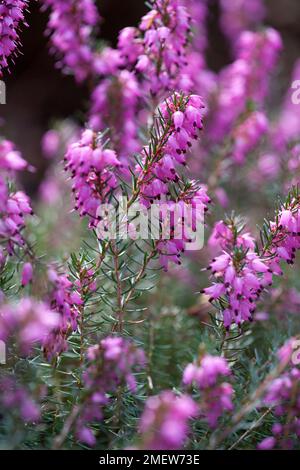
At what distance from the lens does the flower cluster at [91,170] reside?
2734mm

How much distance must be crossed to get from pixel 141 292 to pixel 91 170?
81cm

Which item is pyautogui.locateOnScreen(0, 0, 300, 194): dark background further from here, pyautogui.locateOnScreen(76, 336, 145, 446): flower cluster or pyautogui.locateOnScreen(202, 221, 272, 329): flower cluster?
pyautogui.locateOnScreen(76, 336, 145, 446): flower cluster

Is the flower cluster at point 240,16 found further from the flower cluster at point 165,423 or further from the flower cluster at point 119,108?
the flower cluster at point 165,423

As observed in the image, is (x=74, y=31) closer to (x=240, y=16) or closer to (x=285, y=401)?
(x=285, y=401)

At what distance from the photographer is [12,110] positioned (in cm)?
921

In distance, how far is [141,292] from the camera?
3297 mm

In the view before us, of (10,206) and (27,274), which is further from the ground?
(10,206)

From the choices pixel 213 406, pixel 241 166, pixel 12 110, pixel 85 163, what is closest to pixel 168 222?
pixel 85 163

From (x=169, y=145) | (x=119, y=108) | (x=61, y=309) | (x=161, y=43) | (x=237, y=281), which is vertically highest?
(x=161, y=43)

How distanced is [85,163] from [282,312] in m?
2.23

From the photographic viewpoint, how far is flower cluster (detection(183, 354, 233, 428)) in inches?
96.4

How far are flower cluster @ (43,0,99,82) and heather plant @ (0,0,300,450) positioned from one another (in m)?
0.01

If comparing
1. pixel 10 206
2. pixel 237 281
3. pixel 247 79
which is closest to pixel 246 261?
pixel 237 281

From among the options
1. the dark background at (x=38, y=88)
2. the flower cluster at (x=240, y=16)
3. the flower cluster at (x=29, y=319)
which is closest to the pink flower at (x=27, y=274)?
the flower cluster at (x=29, y=319)
